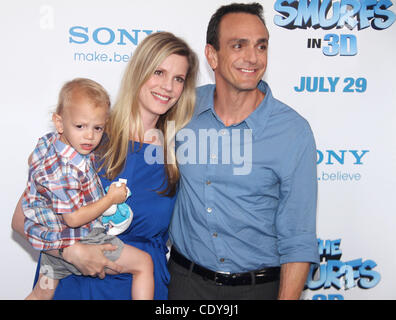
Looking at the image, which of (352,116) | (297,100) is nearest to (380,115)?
(352,116)

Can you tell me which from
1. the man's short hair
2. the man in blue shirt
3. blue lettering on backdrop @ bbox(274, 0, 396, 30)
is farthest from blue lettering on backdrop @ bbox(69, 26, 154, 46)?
blue lettering on backdrop @ bbox(274, 0, 396, 30)

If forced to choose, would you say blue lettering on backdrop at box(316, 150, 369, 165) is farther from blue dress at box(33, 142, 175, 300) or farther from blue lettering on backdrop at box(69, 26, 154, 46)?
blue lettering on backdrop at box(69, 26, 154, 46)

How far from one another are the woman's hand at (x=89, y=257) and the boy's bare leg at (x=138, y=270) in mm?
53

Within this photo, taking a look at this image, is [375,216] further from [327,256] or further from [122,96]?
[122,96]

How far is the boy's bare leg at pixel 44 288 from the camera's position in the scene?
1682mm

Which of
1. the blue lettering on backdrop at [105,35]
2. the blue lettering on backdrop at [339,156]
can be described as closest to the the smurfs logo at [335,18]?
the blue lettering on backdrop at [339,156]

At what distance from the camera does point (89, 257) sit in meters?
1.55

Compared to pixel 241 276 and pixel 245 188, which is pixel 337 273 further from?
pixel 245 188

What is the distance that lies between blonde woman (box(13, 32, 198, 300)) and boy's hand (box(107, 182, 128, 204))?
108 millimetres

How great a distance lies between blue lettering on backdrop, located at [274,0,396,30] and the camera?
2418 millimetres

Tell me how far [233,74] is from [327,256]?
1496 millimetres

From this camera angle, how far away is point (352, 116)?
2.55 meters

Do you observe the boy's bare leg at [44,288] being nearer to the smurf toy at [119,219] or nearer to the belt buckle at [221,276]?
the smurf toy at [119,219]

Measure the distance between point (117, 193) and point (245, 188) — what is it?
0.52m
